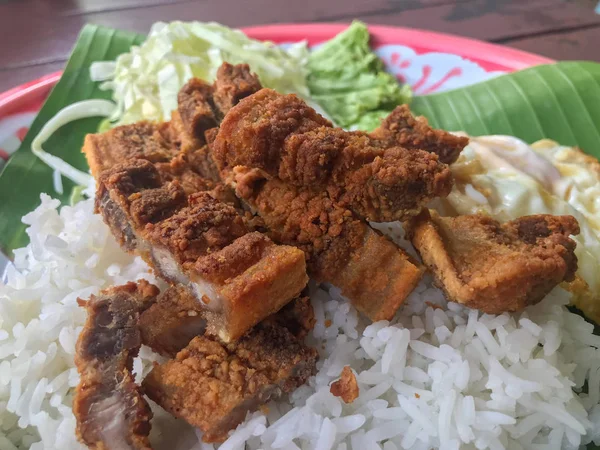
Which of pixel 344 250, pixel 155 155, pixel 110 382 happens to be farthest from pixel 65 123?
pixel 344 250

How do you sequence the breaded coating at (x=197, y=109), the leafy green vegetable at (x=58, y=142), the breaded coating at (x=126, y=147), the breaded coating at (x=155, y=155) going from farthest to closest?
1. the leafy green vegetable at (x=58, y=142)
2. the breaded coating at (x=197, y=109)
3. the breaded coating at (x=126, y=147)
4. the breaded coating at (x=155, y=155)

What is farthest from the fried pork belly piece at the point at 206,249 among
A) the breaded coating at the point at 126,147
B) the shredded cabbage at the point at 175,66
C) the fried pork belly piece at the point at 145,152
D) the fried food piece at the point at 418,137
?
the shredded cabbage at the point at 175,66

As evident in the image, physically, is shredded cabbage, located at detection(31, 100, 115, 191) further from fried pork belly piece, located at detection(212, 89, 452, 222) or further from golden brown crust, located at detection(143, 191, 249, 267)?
fried pork belly piece, located at detection(212, 89, 452, 222)

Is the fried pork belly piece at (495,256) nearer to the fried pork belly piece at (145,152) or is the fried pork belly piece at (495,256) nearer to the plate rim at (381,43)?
the fried pork belly piece at (145,152)

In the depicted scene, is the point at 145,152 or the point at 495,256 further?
the point at 145,152

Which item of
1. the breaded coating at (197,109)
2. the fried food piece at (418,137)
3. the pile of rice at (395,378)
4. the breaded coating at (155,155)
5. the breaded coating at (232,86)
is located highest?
the breaded coating at (232,86)

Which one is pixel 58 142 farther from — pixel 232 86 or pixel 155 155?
pixel 232 86

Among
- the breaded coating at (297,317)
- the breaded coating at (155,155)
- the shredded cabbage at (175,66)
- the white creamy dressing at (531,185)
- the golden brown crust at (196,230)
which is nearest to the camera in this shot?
the golden brown crust at (196,230)
